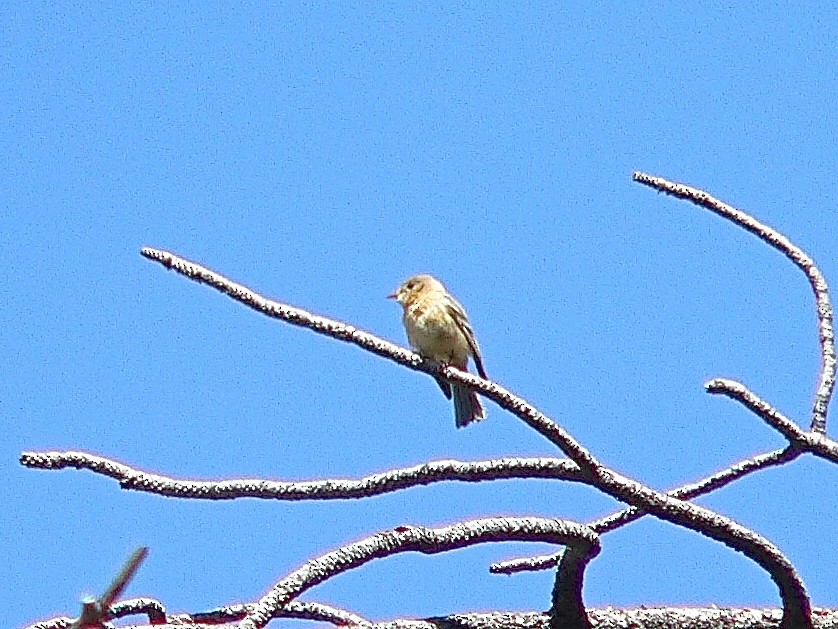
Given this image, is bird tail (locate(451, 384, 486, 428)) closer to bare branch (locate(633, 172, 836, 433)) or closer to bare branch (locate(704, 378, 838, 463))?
bare branch (locate(633, 172, 836, 433))

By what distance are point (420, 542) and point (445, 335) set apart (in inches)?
293

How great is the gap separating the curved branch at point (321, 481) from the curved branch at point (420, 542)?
66 mm

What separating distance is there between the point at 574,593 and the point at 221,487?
0.49 meters

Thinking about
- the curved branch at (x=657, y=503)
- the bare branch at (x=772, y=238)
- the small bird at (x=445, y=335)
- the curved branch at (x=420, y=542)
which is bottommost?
the curved branch at (x=420, y=542)

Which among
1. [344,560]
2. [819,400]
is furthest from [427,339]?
[344,560]

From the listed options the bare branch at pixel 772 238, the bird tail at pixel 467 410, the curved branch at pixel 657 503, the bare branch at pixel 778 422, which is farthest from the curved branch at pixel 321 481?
the bird tail at pixel 467 410

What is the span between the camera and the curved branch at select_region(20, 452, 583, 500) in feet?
5.92

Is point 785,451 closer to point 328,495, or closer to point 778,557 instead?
point 778,557

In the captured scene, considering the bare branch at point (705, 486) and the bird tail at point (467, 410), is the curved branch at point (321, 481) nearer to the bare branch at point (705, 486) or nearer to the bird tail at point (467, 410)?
the bare branch at point (705, 486)

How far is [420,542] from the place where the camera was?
1.75 metres

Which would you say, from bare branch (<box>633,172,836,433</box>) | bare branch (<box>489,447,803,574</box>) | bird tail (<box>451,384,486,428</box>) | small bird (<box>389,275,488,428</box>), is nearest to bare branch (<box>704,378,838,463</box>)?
bare branch (<box>489,447,803,574</box>)

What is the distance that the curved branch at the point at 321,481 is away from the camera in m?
1.80

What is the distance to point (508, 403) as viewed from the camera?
2.04 meters

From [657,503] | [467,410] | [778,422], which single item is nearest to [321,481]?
[657,503]
